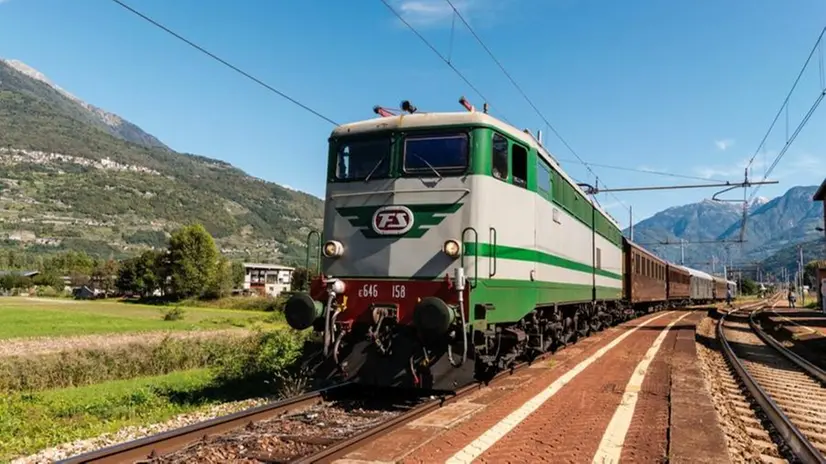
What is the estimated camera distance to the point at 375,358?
8211mm

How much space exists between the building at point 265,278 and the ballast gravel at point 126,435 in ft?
447

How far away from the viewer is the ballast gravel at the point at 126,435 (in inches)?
269

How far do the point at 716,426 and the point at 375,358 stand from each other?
14.6 ft

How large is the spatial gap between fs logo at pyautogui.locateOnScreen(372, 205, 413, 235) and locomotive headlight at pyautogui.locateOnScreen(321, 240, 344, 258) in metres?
0.66

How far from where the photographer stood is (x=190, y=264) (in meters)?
101

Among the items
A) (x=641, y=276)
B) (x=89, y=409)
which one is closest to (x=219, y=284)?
(x=641, y=276)

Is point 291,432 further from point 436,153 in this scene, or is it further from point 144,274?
point 144,274

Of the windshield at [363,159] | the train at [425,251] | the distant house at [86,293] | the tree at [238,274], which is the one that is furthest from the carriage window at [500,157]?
the distant house at [86,293]

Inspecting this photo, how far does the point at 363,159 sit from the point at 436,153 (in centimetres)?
126

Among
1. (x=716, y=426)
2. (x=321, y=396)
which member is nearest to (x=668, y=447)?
(x=716, y=426)

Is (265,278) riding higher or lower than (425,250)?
higher

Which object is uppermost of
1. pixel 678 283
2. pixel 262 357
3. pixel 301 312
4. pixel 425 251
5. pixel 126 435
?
pixel 678 283

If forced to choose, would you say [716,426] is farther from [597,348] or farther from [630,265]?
[630,265]

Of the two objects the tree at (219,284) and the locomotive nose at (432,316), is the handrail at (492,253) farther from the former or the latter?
the tree at (219,284)
